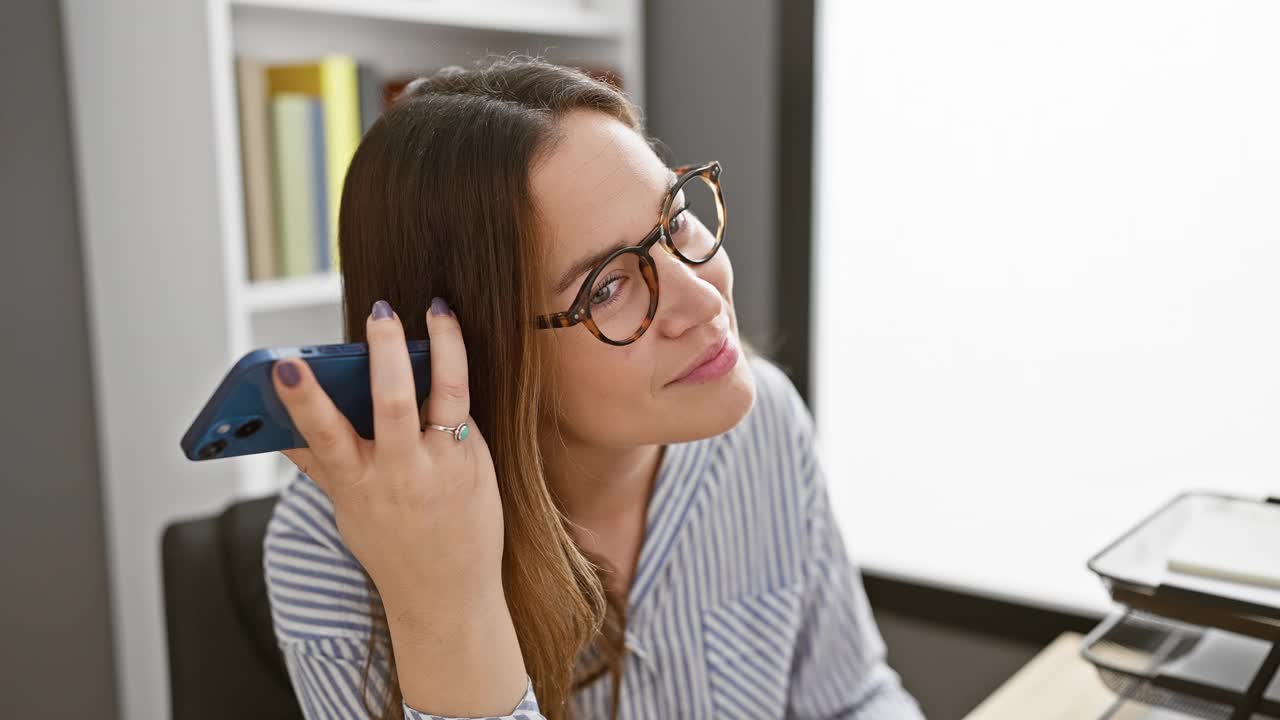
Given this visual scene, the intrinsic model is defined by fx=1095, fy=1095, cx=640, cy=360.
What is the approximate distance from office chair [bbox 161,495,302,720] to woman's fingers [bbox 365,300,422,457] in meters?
0.41

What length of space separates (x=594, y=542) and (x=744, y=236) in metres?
1.10

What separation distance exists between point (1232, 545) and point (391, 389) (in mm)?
710

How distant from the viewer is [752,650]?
117 cm

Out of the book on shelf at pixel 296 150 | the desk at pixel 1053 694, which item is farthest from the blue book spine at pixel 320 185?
the desk at pixel 1053 694

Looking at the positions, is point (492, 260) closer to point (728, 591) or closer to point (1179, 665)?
point (728, 591)

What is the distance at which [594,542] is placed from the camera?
1114 millimetres

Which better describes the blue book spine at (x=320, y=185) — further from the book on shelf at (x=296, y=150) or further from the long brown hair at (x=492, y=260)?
the long brown hair at (x=492, y=260)

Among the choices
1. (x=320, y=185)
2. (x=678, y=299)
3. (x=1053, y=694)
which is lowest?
(x=1053, y=694)

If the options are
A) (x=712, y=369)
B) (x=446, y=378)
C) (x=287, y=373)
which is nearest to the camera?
(x=287, y=373)

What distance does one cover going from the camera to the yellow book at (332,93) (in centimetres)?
159

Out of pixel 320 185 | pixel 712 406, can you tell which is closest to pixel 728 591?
pixel 712 406

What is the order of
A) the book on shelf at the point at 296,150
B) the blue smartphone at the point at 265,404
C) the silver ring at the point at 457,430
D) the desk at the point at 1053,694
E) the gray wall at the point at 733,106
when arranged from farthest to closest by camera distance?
1. the gray wall at the point at 733,106
2. the book on shelf at the point at 296,150
3. the desk at the point at 1053,694
4. the silver ring at the point at 457,430
5. the blue smartphone at the point at 265,404

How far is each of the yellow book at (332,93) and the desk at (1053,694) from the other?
1.07 metres

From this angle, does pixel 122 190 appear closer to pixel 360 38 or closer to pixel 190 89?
pixel 190 89
